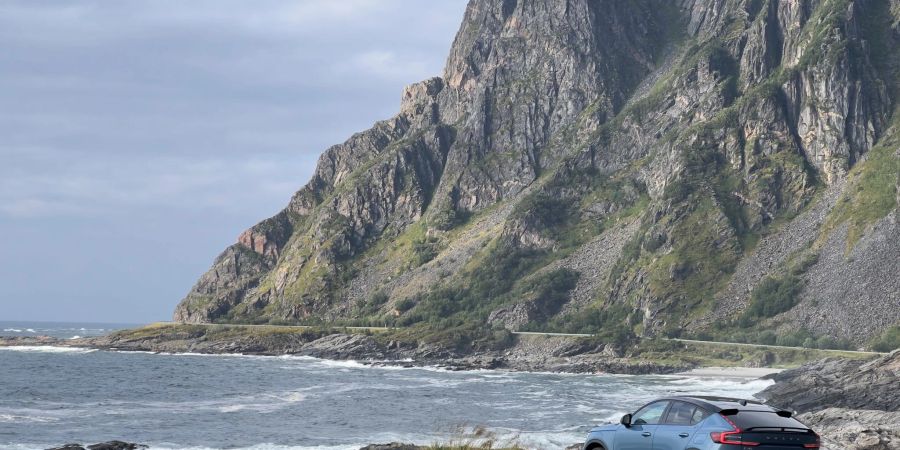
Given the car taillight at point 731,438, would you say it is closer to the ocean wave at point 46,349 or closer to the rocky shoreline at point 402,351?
the rocky shoreline at point 402,351

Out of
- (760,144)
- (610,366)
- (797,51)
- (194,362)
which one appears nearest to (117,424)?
(610,366)

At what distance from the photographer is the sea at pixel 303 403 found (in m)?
56.7

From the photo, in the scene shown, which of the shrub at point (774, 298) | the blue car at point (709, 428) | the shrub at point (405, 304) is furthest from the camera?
the shrub at point (405, 304)

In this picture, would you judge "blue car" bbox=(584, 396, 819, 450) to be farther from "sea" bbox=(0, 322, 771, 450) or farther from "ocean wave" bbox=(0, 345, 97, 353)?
"ocean wave" bbox=(0, 345, 97, 353)

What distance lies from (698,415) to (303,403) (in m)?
64.6

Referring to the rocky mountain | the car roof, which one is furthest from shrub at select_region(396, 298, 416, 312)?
the car roof

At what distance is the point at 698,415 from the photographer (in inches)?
788

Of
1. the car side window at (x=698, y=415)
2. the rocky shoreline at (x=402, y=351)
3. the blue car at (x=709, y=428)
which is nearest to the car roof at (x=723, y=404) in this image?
the blue car at (x=709, y=428)

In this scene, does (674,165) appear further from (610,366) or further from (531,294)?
Result: (610,366)

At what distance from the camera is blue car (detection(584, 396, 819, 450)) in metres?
18.9

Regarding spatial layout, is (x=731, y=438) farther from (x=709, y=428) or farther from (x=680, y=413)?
(x=680, y=413)

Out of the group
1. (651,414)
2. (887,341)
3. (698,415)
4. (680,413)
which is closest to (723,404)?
(698,415)

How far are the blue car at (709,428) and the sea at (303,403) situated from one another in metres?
4.53

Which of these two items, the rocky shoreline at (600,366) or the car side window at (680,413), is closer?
the car side window at (680,413)
